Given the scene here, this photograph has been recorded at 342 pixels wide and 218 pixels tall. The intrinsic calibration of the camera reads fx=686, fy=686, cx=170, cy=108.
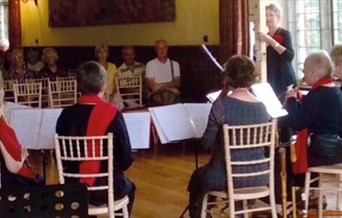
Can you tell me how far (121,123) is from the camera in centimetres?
404

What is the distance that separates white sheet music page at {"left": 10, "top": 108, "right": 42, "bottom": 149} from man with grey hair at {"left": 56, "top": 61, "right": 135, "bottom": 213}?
0.46 m

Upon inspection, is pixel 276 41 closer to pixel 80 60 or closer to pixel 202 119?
pixel 202 119

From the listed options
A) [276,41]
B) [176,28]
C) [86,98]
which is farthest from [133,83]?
[86,98]

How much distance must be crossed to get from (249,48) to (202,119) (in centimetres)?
305

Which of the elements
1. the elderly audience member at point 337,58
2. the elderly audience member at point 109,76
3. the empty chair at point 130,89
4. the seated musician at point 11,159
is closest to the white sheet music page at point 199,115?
the elderly audience member at point 337,58

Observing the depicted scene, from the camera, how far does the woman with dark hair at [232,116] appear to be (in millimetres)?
4188

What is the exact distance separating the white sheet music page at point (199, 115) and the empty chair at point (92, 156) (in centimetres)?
87

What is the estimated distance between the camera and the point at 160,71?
8.23 m

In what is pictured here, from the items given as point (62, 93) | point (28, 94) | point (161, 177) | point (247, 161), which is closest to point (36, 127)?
point (247, 161)

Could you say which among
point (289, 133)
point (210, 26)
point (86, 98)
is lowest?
point (289, 133)

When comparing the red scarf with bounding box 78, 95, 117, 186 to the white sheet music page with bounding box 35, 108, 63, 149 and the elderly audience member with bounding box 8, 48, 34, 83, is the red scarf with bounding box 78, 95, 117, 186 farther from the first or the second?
the elderly audience member with bounding box 8, 48, 34, 83

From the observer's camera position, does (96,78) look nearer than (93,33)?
Yes

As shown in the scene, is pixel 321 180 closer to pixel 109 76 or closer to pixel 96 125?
pixel 96 125

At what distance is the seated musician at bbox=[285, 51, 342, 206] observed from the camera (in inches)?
175
